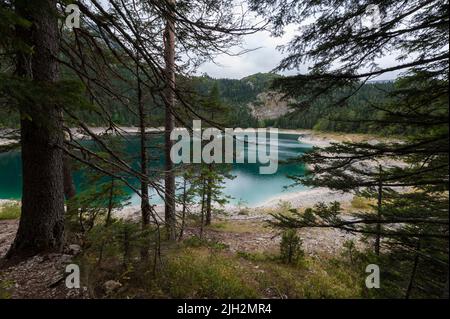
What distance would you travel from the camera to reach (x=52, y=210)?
3.79m

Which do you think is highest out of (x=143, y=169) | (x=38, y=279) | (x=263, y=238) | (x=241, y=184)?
(x=143, y=169)

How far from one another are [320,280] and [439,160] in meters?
4.52

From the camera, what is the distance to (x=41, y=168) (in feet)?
11.9

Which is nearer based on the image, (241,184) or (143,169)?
(143,169)

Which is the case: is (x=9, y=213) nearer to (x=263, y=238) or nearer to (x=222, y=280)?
(x=263, y=238)

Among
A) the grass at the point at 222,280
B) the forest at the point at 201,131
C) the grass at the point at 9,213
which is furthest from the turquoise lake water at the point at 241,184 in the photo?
the forest at the point at 201,131

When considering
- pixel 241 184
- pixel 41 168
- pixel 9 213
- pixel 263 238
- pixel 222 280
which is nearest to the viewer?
pixel 41 168

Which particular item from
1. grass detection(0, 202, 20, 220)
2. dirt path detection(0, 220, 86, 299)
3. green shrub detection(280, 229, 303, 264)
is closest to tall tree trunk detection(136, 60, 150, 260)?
dirt path detection(0, 220, 86, 299)

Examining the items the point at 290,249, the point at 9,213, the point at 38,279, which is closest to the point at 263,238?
the point at 290,249

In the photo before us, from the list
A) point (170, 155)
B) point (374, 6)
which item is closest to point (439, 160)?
point (374, 6)

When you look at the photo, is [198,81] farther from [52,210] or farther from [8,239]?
[8,239]

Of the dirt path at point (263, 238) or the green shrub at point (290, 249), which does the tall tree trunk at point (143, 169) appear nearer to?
the green shrub at point (290, 249)

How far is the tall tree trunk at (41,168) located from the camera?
3.46 metres

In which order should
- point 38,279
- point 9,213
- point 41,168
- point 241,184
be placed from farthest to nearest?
point 241,184 < point 9,213 < point 41,168 < point 38,279
